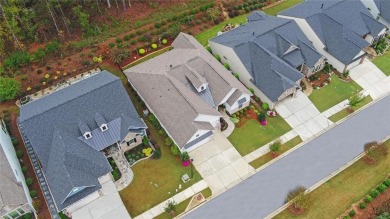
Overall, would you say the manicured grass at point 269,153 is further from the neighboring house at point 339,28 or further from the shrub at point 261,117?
the neighboring house at point 339,28

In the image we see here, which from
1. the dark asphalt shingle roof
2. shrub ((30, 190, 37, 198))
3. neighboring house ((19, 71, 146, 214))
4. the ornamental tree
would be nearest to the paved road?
the dark asphalt shingle roof

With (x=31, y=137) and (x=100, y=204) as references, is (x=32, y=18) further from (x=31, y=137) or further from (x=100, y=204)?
(x=100, y=204)

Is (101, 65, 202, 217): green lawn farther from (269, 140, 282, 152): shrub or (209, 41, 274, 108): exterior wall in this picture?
(209, 41, 274, 108): exterior wall

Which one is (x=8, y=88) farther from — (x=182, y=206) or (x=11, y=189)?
(x=182, y=206)

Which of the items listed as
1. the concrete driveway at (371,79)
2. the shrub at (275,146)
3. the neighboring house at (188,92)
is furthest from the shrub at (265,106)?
the concrete driveway at (371,79)

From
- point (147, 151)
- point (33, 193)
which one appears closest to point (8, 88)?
point (33, 193)

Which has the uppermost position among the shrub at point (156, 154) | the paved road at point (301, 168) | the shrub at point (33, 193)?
the shrub at point (33, 193)
